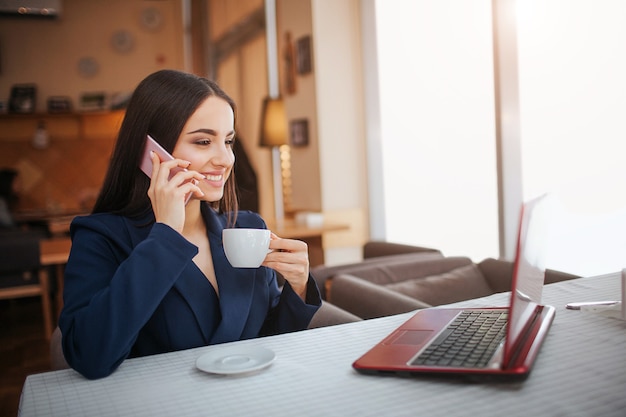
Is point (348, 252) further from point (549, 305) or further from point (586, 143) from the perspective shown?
point (549, 305)

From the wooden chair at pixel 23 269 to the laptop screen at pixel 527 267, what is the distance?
13.1 feet

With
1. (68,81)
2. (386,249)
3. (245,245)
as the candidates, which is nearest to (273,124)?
(386,249)

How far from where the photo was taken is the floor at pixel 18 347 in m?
3.36

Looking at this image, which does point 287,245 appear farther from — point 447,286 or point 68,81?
point 68,81

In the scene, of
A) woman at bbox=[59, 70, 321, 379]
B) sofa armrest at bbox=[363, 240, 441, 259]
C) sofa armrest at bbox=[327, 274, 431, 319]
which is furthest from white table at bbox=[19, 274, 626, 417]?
sofa armrest at bbox=[363, 240, 441, 259]

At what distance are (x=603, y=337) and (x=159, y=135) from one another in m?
1.08

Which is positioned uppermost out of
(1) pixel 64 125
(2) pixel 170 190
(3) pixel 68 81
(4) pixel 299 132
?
(3) pixel 68 81

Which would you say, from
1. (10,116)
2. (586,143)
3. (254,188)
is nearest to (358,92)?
(254,188)

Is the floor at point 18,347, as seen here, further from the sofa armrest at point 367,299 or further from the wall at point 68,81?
the wall at point 68,81

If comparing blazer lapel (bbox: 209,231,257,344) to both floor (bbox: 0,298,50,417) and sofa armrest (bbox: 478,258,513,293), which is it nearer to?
sofa armrest (bbox: 478,258,513,293)

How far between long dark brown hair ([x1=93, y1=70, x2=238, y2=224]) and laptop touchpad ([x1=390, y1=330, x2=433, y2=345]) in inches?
27.9

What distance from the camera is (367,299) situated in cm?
238

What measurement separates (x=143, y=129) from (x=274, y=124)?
4095 mm

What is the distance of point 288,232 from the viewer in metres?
4.23
